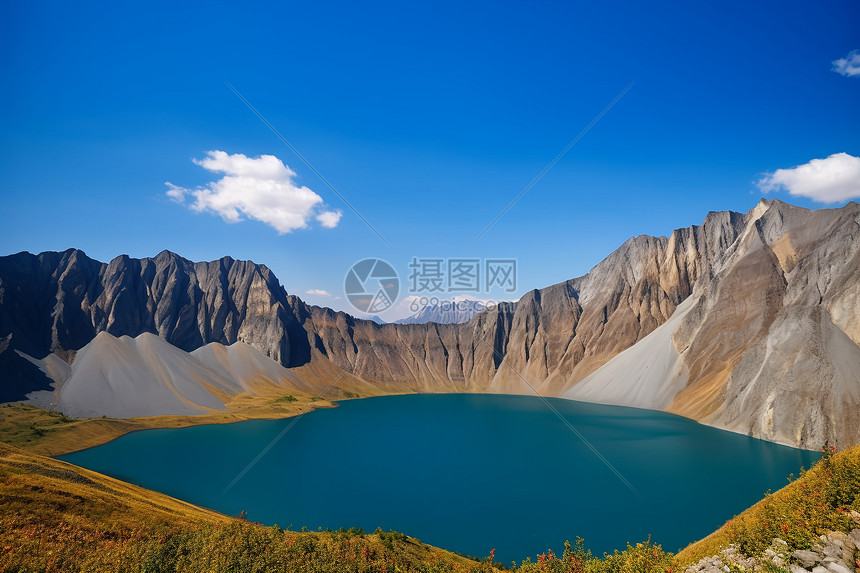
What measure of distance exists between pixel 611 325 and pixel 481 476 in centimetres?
10768

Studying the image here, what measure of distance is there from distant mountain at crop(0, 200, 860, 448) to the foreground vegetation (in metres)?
55.3

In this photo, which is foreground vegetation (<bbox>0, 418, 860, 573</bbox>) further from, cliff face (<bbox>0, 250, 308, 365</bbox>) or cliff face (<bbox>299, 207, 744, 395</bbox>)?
cliff face (<bbox>0, 250, 308, 365</bbox>)

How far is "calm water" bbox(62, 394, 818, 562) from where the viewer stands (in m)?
34.8

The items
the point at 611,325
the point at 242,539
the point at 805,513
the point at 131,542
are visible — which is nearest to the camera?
the point at 805,513

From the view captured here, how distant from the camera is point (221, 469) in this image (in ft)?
176

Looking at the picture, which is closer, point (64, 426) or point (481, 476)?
point (481, 476)

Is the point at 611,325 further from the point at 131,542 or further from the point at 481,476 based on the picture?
→ the point at 131,542

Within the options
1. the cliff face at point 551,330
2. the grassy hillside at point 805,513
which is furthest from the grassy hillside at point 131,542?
the cliff face at point 551,330

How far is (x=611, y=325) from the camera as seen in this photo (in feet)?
462

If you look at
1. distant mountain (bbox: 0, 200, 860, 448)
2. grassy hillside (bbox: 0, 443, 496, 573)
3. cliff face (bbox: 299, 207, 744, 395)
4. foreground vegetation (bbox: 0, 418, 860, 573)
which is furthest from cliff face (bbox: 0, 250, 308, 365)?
foreground vegetation (bbox: 0, 418, 860, 573)

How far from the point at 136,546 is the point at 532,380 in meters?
152

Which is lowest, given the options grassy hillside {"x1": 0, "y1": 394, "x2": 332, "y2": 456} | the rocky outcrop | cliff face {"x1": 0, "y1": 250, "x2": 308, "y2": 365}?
grassy hillside {"x1": 0, "y1": 394, "x2": 332, "y2": 456}

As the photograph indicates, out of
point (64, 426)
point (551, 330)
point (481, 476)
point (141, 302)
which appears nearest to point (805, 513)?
point (481, 476)

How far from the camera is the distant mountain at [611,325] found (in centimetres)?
6406
